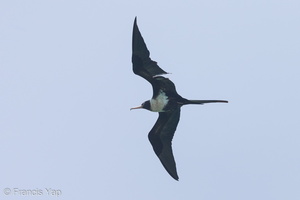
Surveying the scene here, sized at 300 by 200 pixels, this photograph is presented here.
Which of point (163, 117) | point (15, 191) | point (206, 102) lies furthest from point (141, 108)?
point (15, 191)

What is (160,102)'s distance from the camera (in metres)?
17.9

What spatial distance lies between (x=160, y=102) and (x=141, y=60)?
1.27 m

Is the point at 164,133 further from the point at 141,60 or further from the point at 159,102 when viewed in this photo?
the point at 141,60

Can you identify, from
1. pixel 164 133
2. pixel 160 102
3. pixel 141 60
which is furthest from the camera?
pixel 164 133

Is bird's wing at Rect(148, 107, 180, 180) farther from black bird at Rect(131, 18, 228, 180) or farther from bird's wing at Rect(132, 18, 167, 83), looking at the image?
bird's wing at Rect(132, 18, 167, 83)

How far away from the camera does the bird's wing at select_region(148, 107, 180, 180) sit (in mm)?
18375

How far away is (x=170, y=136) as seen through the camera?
18.5 metres

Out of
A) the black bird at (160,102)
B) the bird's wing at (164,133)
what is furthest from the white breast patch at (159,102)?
the bird's wing at (164,133)

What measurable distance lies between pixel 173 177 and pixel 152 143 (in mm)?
985

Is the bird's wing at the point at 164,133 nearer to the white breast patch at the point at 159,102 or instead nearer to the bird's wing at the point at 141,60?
the white breast patch at the point at 159,102

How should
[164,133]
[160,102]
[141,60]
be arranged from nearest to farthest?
1. [141,60]
2. [160,102]
3. [164,133]

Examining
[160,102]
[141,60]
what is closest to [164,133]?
[160,102]

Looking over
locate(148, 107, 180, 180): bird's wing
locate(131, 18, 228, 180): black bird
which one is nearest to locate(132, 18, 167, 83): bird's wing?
locate(131, 18, 228, 180): black bird

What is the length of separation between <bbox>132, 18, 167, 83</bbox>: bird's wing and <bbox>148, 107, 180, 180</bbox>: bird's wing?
4.19 ft
